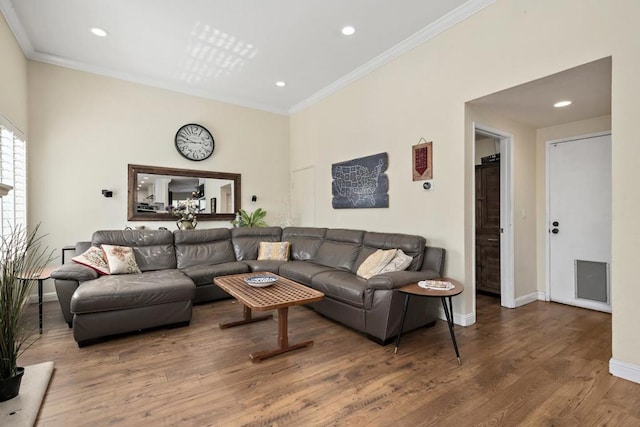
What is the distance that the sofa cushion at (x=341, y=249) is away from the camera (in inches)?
153

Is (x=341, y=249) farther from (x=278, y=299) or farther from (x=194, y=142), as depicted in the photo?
(x=194, y=142)

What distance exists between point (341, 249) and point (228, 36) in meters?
2.87

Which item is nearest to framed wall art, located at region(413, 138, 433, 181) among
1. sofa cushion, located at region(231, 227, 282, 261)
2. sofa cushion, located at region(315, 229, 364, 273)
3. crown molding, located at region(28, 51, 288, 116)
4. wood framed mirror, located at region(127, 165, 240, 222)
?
sofa cushion, located at region(315, 229, 364, 273)

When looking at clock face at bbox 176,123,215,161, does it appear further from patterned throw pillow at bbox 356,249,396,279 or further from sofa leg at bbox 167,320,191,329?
patterned throw pillow at bbox 356,249,396,279

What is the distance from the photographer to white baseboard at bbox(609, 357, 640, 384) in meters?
2.08

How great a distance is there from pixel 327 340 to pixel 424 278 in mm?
1071

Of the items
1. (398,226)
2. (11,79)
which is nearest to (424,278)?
(398,226)

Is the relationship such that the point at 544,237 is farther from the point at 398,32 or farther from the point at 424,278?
the point at 398,32

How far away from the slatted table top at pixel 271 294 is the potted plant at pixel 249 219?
2.23 m

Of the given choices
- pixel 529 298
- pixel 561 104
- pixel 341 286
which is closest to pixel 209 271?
pixel 341 286

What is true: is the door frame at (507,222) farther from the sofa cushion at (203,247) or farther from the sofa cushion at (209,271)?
the sofa cushion at (203,247)

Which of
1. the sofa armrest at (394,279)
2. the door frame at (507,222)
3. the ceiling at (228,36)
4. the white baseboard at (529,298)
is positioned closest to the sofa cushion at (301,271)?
the sofa armrest at (394,279)

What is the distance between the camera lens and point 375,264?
3.20 metres

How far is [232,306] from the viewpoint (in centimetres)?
382
